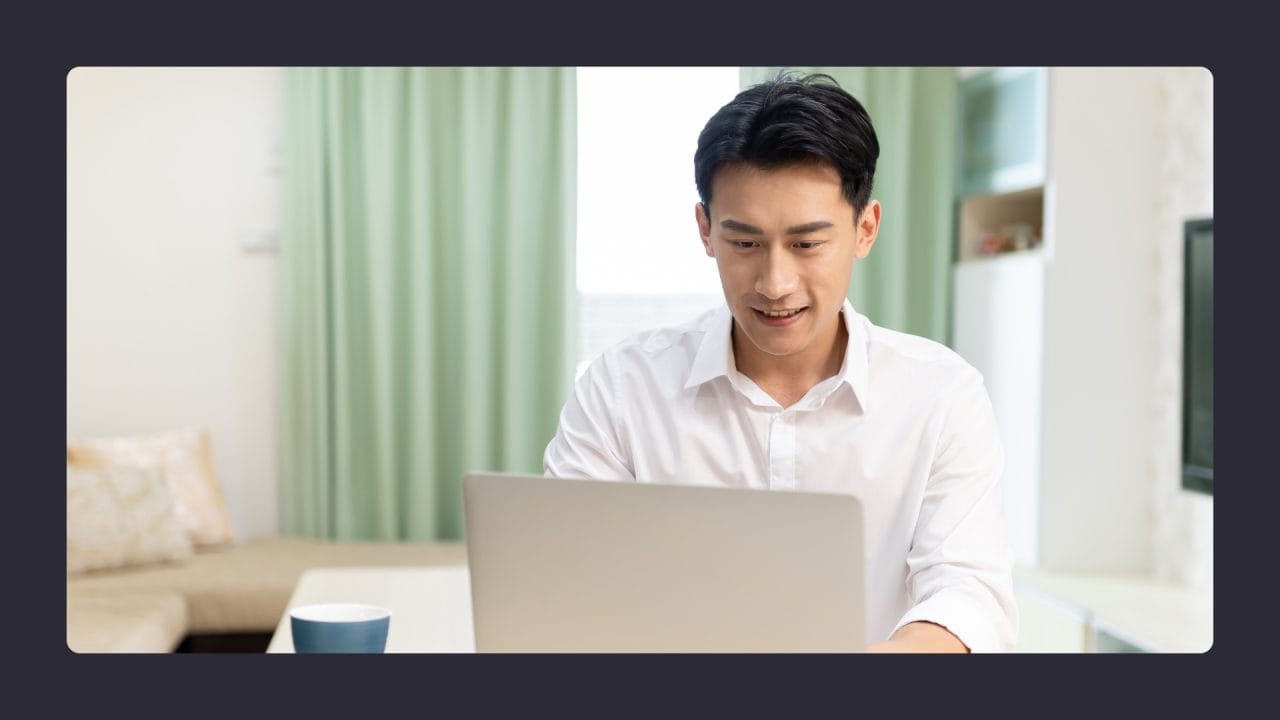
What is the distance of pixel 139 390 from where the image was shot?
15.3 feet

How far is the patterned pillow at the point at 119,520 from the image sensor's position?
3.90 meters

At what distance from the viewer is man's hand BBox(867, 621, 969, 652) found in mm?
1196

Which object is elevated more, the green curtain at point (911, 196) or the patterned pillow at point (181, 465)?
the green curtain at point (911, 196)

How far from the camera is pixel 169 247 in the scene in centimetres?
464

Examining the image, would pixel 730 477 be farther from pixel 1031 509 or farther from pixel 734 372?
pixel 1031 509

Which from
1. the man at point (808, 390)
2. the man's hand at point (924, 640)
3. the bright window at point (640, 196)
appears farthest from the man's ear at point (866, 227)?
the bright window at point (640, 196)

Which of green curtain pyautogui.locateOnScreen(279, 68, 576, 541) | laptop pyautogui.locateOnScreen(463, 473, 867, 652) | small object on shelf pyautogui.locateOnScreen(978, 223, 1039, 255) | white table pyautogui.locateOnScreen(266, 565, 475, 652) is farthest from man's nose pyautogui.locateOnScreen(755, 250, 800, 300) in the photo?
small object on shelf pyautogui.locateOnScreen(978, 223, 1039, 255)

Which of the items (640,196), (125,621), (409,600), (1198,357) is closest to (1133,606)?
(1198,357)

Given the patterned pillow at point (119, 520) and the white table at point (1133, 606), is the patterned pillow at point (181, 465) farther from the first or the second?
the white table at point (1133, 606)

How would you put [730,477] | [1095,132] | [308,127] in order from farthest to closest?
[308,127] → [1095,132] → [730,477]

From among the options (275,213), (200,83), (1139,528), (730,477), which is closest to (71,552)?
(275,213)

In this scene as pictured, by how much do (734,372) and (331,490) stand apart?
3345 mm

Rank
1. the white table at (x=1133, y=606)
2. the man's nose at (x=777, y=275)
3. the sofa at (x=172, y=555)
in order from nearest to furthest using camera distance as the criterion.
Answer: the man's nose at (x=777, y=275) → the white table at (x=1133, y=606) → the sofa at (x=172, y=555)

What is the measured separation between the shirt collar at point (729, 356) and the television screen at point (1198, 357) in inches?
103
